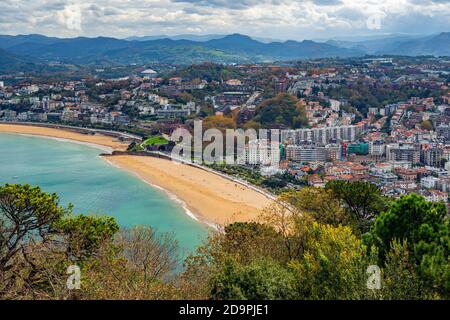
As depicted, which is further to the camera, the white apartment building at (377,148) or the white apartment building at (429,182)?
the white apartment building at (377,148)

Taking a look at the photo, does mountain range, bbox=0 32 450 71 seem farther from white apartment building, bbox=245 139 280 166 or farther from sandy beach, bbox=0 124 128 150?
white apartment building, bbox=245 139 280 166

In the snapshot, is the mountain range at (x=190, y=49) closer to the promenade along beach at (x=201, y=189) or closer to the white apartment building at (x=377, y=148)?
the promenade along beach at (x=201, y=189)

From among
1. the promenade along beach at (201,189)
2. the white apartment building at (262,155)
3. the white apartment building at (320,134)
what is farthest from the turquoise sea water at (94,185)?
the white apartment building at (320,134)

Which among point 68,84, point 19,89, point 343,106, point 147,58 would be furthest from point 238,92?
point 147,58

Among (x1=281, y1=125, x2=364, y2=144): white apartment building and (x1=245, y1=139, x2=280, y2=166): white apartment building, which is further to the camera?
(x1=281, y1=125, x2=364, y2=144): white apartment building

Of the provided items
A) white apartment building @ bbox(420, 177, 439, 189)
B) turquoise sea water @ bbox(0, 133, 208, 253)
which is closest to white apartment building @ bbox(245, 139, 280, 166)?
turquoise sea water @ bbox(0, 133, 208, 253)

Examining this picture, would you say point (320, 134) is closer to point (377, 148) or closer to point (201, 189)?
point (377, 148)
